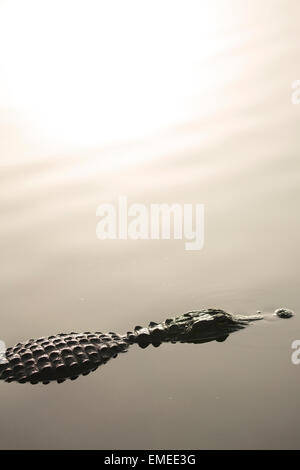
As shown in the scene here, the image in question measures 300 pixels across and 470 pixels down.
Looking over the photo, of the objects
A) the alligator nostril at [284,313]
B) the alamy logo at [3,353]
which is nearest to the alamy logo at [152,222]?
the alligator nostril at [284,313]

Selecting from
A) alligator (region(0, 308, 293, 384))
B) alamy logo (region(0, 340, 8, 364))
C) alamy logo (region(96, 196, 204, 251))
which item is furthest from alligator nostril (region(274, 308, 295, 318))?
alamy logo (region(0, 340, 8, 364))

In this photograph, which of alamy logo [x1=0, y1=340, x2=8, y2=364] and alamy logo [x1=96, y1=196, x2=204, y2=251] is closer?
alamy logo [x1=0, y1=340, x2=8, y2=364]

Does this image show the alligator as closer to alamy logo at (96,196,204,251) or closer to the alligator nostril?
the alligator nostril

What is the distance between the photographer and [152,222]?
9.17 meters

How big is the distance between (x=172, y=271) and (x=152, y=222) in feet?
3.95

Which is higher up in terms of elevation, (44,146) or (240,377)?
(44,146)

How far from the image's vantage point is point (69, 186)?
1031 cm

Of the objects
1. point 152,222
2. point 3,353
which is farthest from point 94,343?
point 152,222

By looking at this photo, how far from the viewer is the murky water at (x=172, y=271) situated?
602 centimetres

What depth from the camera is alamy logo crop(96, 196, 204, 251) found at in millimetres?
8797

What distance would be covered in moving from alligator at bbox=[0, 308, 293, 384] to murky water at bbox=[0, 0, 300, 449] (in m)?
0.11
